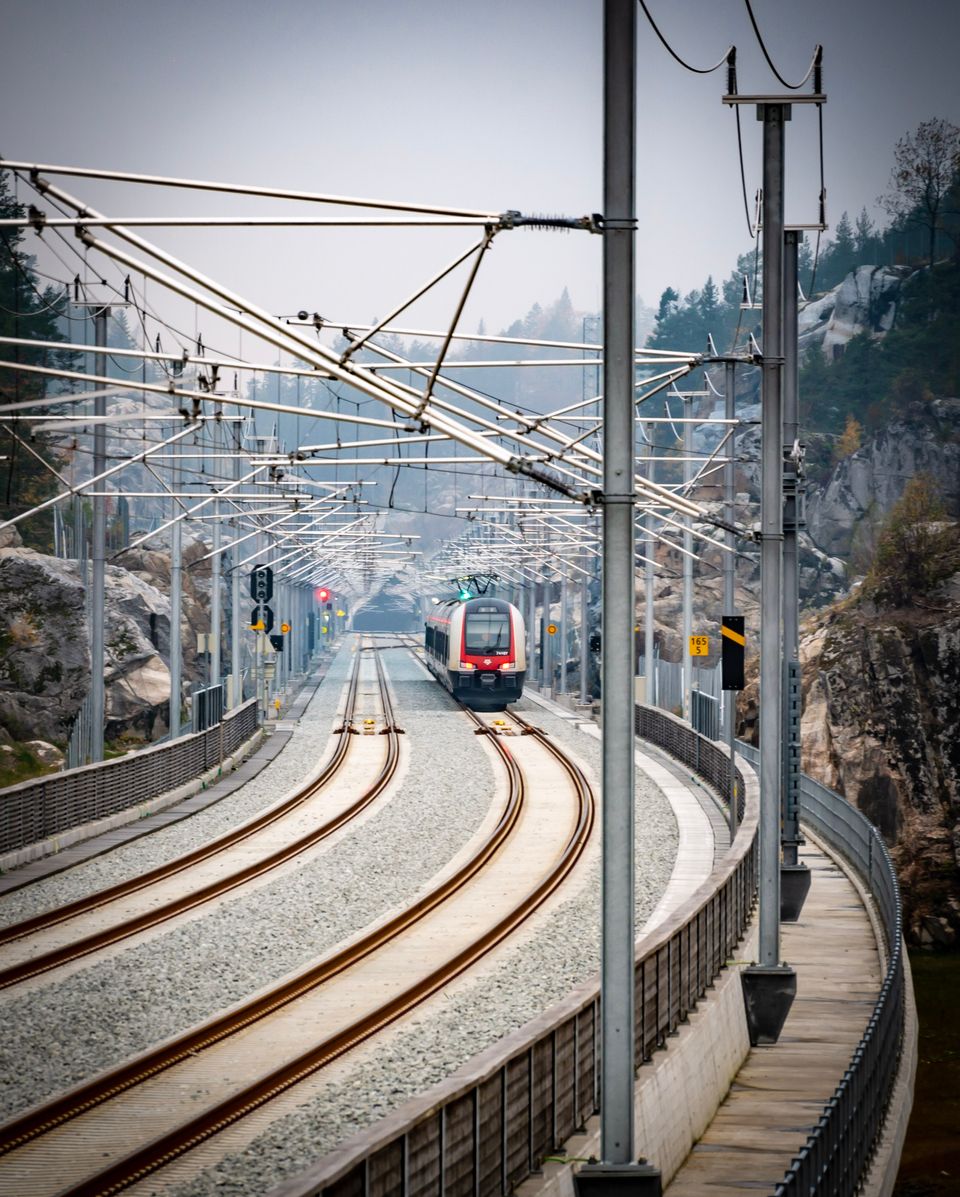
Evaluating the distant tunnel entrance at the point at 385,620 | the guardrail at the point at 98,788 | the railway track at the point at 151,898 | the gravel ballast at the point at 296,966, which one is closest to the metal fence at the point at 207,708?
the guardrail at the point at 98,788

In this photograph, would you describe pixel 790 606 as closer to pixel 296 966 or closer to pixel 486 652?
pixel 296 966

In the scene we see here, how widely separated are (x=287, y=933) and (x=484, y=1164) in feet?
33.7

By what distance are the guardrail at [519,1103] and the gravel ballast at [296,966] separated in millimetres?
1837

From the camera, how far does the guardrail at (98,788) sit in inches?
915

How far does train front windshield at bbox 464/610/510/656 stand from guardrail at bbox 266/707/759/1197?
124 feet

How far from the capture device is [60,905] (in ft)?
66.1

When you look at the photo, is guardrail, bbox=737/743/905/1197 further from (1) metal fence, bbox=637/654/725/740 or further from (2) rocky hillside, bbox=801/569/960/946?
(2) rocky hillside, bbox=801/569/960/946

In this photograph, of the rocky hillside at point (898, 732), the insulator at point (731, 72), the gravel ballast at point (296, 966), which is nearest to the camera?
the gravel ballast at point (296, 966)

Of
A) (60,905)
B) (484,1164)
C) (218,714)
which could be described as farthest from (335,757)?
(484,1164)

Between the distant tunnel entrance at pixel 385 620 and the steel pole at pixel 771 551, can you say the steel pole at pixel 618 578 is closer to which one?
the steel pole at pixel 771 551

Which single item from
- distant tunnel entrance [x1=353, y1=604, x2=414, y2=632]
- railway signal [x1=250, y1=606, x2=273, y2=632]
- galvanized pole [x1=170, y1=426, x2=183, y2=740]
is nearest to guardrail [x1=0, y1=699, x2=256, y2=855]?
galvanized pole [x1=170, y1=426, x2=183, y2=740]

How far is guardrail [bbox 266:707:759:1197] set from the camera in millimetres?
7898

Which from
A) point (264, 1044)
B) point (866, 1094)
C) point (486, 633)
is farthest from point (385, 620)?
point (866, 1094)

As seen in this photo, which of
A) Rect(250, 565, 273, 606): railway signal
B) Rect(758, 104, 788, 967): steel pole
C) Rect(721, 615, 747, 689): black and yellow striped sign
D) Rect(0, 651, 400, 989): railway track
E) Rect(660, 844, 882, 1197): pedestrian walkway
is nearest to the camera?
Rect(660, 844, 882, 1197): pedestrian walkway
